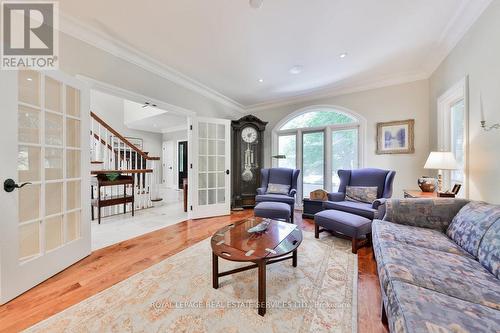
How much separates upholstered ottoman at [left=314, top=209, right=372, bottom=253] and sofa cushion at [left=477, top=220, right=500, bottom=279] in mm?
1015

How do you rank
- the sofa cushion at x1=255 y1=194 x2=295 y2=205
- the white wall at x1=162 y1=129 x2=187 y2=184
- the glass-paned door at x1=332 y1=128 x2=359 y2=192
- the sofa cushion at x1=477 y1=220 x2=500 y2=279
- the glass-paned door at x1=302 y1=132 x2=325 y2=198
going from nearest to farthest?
the sofa cushion at x1=477 y1=220 x2=500 y2=279, the sofa cushion at x1=255 y1=194 x2=295 y2=205, the glass-paned door at x1=332 y1=128 x2=359 y2=192, the glass-paned door at x1=302 y1=132 x2=325 y2=198, the white wall at x1=162 y1=129 x2=187 y2=184

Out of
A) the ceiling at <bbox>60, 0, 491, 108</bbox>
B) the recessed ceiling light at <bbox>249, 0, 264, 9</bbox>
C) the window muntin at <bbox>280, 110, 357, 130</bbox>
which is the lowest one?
the window muntin at <bbox>280, 110, 357, 130</bbox>

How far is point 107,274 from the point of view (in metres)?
1.85

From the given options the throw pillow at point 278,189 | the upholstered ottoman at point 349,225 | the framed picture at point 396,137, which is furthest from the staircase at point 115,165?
the framed picture at point 396,137

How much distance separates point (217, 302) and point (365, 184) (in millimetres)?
2847

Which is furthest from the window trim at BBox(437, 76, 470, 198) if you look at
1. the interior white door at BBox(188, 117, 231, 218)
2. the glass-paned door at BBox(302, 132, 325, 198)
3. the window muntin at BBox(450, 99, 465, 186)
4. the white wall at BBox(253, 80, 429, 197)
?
the interior white door at BBox(188, 117, 231, 218)

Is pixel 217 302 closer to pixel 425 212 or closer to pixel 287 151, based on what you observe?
pixel 425 212

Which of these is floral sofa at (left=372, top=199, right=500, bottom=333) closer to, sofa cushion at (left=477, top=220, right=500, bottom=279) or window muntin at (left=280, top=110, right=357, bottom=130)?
sofa cushion at (left=477, top=220, right=500, bottom=279)

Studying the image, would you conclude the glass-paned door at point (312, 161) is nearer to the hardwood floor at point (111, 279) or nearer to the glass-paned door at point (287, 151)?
the glass-paned door at point (287, 151)

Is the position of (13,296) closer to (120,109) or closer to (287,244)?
(287,244)

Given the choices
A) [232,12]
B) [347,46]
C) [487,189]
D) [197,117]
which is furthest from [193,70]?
[487,189]

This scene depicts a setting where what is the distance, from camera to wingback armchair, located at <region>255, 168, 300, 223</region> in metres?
3.46

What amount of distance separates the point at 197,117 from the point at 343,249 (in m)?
3.23

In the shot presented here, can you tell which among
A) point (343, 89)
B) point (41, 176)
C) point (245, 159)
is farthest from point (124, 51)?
point (343, 89)
